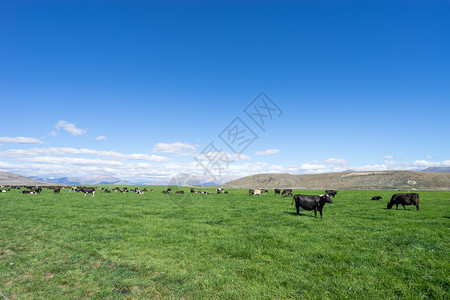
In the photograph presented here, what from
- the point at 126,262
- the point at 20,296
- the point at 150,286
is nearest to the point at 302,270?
the point at 150,286

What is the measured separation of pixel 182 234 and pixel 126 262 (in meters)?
4.07

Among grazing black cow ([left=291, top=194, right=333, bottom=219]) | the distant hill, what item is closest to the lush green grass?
grazing black cow ([left=291, top=194, right=333, bottom=219])

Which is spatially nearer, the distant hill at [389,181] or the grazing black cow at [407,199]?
the grazing black cow at [407,199]

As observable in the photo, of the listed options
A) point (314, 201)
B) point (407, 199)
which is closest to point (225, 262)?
point (314, 201)

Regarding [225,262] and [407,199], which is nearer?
[225,262]

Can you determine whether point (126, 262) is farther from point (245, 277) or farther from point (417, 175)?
point (417, 175)

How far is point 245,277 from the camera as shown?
6848 millimetres

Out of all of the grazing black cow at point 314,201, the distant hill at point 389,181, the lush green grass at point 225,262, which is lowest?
the distant hill at point 389,181

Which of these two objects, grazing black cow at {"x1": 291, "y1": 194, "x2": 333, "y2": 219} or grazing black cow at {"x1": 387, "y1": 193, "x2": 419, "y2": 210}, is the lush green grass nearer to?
grazing black cow at {"x1": 291, "y1": 194, "x2": 333, "y2": 219}

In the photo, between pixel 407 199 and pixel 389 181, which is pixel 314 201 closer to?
pixel 407 199

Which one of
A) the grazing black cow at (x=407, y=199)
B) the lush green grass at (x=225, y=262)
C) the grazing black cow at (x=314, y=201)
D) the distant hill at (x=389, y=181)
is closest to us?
the lush green grass at (x=225, y=262)

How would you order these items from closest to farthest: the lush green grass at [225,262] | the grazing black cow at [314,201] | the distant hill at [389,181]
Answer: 1. the lush green grass at [225,262]
2. the grazing black cow at [314,201]
3. the distant hill at [389,181]

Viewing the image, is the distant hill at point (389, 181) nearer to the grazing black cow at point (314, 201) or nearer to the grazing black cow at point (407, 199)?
the grazing black cow at point (407, 199)

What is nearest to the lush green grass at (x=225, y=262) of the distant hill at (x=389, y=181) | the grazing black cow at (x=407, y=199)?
the grazing black cow at (x=407, y=199)
